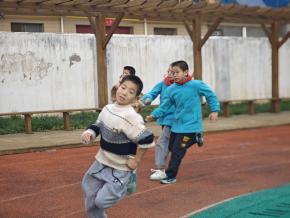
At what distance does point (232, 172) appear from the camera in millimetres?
8188

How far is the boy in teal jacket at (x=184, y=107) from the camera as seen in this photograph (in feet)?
23.5

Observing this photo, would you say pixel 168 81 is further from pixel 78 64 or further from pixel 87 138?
pixel 78 64

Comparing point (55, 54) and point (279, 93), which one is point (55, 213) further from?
point (279, 93)

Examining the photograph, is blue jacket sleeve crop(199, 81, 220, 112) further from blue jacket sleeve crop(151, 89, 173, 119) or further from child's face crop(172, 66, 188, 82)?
blue jacket sleeve crop(151, 89, 173, 119)

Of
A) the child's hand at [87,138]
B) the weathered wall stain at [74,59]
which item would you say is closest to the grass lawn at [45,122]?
the weathered wall stain at [74,59]

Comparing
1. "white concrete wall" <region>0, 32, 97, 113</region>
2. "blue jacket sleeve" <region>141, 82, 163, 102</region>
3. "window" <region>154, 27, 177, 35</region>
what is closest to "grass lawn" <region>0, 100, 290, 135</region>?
"white concrete wall" <region>0, 32, 97, 113</region>

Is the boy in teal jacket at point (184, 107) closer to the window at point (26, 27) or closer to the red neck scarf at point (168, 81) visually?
the red neck scarf at point (168, 81)

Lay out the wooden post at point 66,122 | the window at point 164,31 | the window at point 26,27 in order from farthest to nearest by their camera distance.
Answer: the window at point 164,31
the window at point 26,27
the wooden post at point 66,122

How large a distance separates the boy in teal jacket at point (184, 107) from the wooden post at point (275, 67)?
462 inches

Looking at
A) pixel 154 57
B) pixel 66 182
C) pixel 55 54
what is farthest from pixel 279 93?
pixel 66 182

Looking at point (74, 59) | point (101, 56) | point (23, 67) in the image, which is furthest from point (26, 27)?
point (101, 56)

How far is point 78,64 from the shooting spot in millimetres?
15438

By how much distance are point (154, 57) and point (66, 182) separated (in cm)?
995

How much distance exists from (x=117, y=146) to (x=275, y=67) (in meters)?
15.2
